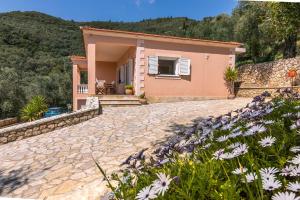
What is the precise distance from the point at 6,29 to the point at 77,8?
3581 centimetres

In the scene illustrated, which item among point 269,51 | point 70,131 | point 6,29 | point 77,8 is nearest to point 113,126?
point 70,131

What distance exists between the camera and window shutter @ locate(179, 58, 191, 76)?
13852 millimetres

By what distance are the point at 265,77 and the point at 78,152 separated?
14.9 meters

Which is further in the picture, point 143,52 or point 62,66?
point 62,66

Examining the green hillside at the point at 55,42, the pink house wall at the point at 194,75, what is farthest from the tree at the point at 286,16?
the green hillside at the point at 55,42

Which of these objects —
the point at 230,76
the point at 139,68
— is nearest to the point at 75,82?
the point at 139,68

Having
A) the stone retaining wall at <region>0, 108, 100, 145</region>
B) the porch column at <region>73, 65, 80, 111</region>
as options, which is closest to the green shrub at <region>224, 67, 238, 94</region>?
the stone retaining wall at <region>0, 108, 100, 145</region>

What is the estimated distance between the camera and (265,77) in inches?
680

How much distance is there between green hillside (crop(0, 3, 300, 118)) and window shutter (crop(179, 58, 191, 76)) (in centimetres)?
1095

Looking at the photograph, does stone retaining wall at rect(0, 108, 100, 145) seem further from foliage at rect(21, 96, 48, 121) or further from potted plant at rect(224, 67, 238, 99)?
potted plant at rect(224, 67, 238, 99)

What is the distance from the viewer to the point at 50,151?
609cm

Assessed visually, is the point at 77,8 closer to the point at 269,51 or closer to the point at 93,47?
the point at 93,47

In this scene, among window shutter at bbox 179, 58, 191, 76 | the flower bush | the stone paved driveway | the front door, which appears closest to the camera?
the flower bush

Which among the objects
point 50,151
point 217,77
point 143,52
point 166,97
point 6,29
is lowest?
point 50,151
